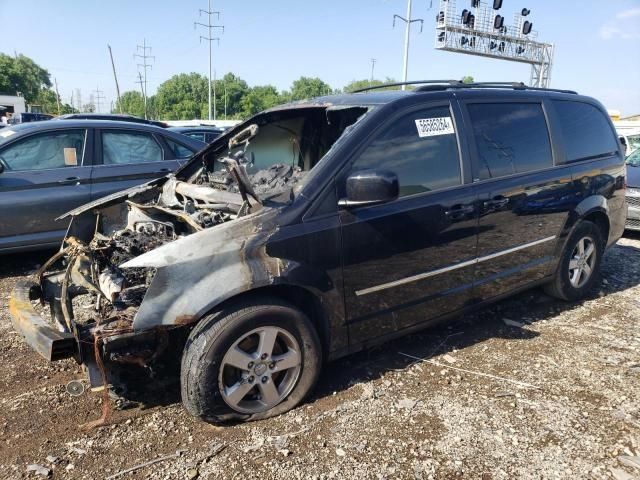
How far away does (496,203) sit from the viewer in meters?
3.58

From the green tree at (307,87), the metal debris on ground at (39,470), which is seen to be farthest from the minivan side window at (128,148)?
A: the green tree at (307,87)

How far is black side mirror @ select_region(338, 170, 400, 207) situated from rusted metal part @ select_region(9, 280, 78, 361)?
5.52 feet

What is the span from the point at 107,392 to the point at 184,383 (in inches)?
16.6

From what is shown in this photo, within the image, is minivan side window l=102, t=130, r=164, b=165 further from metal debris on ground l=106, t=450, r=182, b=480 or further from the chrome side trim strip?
metal debris on ground l=106, t=450, r=182, b=480

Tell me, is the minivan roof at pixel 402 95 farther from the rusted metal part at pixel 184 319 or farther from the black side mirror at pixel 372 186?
the rusted metal part at pixel 184 319

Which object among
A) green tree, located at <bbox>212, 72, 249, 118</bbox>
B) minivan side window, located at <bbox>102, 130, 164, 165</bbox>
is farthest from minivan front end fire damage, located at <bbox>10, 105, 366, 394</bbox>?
green tree, located at <bbox>212, 72, 249, 118</bbox>

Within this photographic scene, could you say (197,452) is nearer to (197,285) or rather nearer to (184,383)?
(184,383)

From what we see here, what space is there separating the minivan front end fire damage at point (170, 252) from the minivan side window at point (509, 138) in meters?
0.96

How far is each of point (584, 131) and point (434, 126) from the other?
6.68 ft

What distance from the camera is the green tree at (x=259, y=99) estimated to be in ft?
283

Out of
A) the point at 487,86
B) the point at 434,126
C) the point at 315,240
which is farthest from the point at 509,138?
the point at 315,240

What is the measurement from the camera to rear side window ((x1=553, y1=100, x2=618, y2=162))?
430 cm

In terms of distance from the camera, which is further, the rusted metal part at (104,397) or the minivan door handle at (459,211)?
the minivan door handle at (459,211)

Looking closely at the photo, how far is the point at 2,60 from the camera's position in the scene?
225 ft
